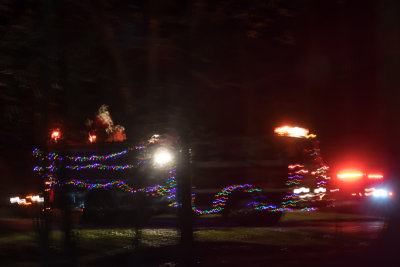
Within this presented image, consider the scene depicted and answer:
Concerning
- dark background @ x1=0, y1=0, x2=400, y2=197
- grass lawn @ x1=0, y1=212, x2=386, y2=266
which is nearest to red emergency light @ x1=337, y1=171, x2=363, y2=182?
grass lawn @ x1=0, y1=212, x2=386, y2=266

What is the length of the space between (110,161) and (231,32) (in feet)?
23.3

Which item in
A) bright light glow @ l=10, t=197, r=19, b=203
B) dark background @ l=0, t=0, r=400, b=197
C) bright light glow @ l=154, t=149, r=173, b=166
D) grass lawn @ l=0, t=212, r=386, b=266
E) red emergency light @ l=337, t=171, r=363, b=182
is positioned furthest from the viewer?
red emergency light @ l=337, t=171, r=363, b=182

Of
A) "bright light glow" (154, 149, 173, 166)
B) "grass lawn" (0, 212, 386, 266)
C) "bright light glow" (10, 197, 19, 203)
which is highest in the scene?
"bright light glow" (154, 149, 173, 166)

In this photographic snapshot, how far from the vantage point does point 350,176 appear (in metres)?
16.7

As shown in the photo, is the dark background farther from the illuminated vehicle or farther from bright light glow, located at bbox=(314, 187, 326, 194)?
the illuminated vehicle

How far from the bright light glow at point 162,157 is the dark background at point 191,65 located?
2.73ft

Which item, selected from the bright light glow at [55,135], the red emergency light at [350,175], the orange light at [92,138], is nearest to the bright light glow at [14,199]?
the orange light at [92,138]

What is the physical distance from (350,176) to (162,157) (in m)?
Answer: 8.46

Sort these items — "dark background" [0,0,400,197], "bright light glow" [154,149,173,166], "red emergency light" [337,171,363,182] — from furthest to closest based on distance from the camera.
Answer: "red emergency light" [337,171,363,182], "bright light glow" [154,149,173,166], "dark background" [0,0,400,197]

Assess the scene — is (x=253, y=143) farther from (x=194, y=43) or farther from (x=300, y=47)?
(x=194, y=43)

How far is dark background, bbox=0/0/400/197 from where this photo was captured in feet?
27.3

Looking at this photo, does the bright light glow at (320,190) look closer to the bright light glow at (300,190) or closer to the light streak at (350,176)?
the bright light glow at (300,190)

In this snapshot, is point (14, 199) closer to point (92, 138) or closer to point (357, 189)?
point (92, 138)

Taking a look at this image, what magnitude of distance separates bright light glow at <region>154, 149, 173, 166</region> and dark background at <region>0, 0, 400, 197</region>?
83 cm
